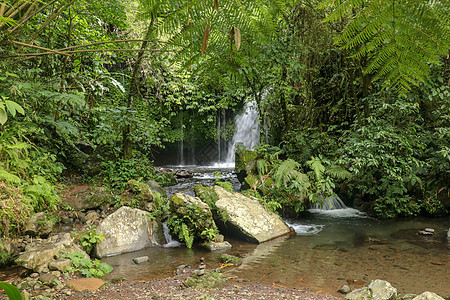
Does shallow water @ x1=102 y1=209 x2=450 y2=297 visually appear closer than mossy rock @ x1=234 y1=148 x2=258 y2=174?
Yes

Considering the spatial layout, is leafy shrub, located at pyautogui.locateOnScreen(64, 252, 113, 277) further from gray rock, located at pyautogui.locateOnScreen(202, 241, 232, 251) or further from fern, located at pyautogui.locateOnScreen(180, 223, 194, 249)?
gray rock, located at pyautogui.locateOnScreen(202, 241, 232, 251)

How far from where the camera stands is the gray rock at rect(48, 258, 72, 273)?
384cm

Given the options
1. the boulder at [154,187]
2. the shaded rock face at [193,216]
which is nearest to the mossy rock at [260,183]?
the shaded rock face at [193,216]

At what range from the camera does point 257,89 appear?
919 centimetres

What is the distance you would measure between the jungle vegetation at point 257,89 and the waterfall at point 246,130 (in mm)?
2454

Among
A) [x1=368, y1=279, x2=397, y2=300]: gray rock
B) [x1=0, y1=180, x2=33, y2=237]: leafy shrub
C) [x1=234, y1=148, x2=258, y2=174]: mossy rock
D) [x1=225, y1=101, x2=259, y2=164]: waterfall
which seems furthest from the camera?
[x1=225, y1=101, x2=259, y2=164]: waterfall

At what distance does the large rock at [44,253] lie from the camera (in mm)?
3816

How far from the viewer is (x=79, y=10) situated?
21.5 ft

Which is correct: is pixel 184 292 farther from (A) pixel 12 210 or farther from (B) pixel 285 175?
(B) pixel 285 175

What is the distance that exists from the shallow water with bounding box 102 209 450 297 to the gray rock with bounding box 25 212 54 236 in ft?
4.03

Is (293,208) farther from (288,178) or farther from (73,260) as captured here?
(73,260)

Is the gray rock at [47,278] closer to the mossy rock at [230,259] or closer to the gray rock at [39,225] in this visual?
the gray rock at [39,225]

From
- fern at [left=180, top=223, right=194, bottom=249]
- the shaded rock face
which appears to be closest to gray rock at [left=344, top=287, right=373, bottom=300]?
the shaded rock face

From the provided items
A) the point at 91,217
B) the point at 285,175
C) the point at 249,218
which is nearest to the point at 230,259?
the point at 249,218
